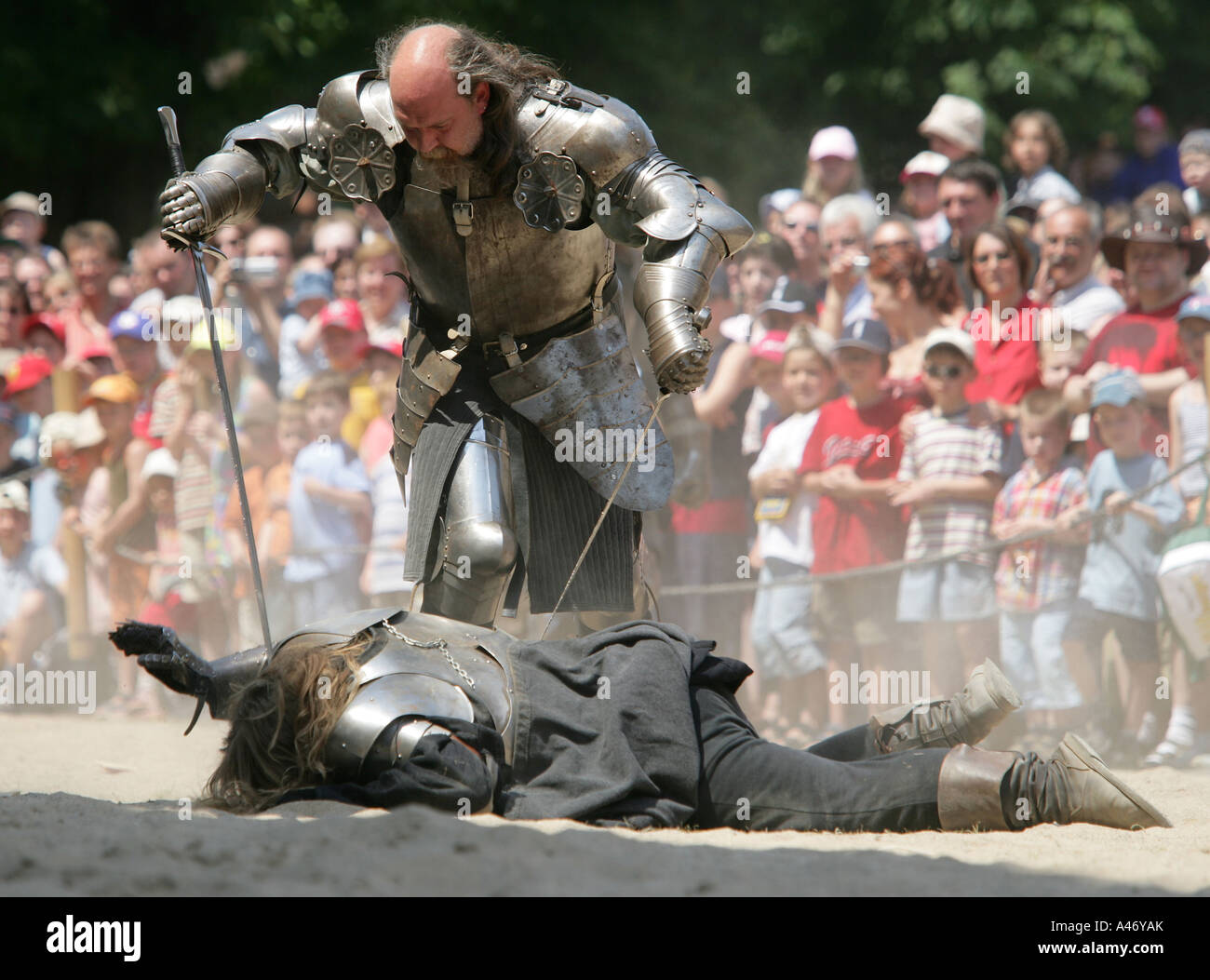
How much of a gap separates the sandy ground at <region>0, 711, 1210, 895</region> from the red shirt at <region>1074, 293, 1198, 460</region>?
204 cm

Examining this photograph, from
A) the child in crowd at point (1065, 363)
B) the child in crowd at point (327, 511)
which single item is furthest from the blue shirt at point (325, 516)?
the child in crowd at point (1065, 363)

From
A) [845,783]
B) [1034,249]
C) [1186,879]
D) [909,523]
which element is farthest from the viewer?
[1034,249]

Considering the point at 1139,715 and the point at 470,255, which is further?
the point at 1139,715

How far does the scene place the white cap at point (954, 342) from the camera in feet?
16.4

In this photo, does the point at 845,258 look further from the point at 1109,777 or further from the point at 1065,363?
the point at 1109,777

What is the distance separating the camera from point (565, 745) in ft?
9.35

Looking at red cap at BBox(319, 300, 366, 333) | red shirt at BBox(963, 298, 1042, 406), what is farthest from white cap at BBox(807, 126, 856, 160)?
red cap at BBox(319, 300, 366, 333)

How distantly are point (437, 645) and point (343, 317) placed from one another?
139 inches

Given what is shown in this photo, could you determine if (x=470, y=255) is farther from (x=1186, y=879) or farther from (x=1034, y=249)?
(x=1034, y=249)

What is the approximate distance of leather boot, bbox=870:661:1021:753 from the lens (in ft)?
10.3

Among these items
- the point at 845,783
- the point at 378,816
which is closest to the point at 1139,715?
the point at 845,783

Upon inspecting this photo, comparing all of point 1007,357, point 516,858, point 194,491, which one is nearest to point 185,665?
point 516,858

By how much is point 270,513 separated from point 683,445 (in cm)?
190
